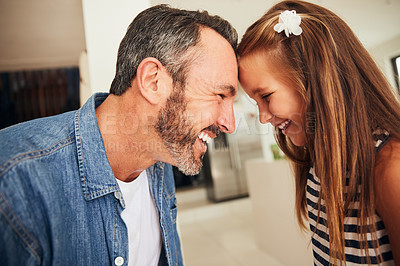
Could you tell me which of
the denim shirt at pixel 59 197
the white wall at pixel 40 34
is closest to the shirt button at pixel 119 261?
the denim shirt at pixel 59 197

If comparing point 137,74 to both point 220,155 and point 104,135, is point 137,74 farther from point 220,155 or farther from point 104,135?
point 220,155

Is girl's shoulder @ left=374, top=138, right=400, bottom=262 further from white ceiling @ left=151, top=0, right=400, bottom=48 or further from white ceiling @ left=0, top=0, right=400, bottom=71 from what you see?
white ceiling @ left=151, top=0, right=400, bottom=48

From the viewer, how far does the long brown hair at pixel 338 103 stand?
0.87m

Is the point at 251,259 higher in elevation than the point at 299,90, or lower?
lower

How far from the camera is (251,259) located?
2.88m

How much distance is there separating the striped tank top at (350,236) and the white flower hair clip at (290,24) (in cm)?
45

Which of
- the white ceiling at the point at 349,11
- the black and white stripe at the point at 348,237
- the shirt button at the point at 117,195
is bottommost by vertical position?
the black and white stripe at the point at 348,237

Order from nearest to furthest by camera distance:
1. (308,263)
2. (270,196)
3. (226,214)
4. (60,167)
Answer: (60,167)
(308,263)
(270,196)
(226,214)

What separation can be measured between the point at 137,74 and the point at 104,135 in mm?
269

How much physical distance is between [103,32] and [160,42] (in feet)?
1.69

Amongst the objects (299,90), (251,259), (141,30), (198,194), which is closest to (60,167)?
(141,30)

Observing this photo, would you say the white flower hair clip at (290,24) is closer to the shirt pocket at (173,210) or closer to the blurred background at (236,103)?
the blurred background at (236,103)

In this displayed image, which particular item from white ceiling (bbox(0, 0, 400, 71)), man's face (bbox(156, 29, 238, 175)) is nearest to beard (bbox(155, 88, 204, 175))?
man's face (bbox(156, 29, 238, 175))

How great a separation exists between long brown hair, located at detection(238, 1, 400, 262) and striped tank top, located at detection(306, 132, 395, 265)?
26 millimetres
